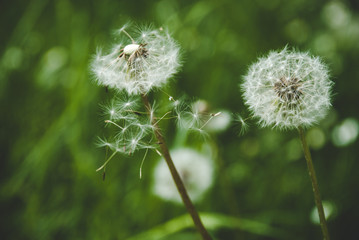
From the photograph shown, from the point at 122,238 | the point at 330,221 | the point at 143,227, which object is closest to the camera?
the point at 330,221

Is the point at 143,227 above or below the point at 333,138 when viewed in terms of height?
below

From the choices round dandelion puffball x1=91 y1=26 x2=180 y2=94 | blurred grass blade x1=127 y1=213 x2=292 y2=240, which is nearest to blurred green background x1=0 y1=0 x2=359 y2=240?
blurred grass blade x1=127 y1=213 x2=292 y2=240

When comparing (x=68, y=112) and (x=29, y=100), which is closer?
(x=68, y=112)

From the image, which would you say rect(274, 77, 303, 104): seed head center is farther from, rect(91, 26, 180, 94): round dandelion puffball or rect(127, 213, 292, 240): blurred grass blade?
rect(127, 213, 292, 240): blurred grass blade

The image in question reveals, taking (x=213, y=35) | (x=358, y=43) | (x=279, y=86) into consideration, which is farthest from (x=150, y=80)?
(x=358, y=43)

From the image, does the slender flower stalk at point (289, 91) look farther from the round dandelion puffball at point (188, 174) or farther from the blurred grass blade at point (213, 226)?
the round dandelion puffball at point (188, 174)

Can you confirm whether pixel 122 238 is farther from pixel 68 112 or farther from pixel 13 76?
pixel 13 76

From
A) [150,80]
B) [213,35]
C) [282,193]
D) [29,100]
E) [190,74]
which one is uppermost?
[213,35]
